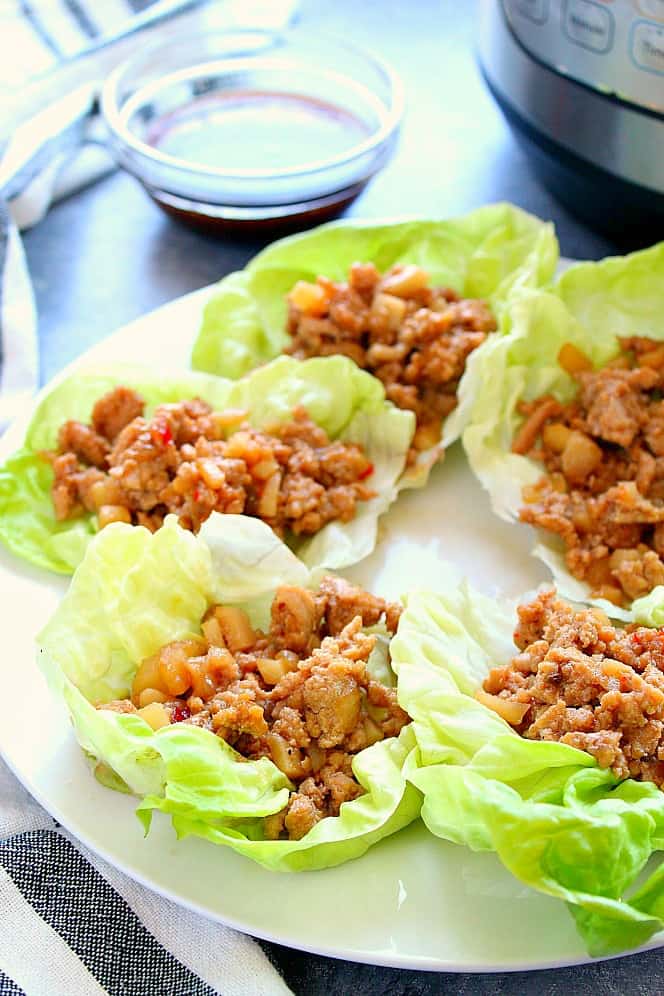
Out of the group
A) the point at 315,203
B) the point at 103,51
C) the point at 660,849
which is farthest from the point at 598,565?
the point at 103,51

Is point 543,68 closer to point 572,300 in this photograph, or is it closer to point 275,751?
point 572,300

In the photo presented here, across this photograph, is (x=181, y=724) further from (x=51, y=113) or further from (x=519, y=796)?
(x=51, y=113)

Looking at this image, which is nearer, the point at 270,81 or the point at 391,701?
the point at 391,701

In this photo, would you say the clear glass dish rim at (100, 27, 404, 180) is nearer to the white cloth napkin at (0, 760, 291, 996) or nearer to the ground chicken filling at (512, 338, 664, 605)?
the ground chicken filling at (512, 338, 664, 605)

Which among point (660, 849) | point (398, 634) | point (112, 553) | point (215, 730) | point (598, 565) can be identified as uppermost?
point (112, 553)

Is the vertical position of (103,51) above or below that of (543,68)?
above

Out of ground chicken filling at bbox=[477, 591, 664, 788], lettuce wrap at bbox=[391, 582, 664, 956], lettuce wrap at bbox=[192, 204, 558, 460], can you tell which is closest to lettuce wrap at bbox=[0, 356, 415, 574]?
lettuce wrap at bbox=[192, 204, 558, 460]

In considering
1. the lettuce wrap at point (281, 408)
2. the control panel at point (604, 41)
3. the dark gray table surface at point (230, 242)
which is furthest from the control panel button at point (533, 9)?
the lettuce wrap at point (281, 408)

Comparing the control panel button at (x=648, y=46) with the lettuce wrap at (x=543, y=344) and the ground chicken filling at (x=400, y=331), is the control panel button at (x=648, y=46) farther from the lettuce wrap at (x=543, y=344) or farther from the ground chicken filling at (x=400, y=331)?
the ground chicken filling at (x=400, y=331)
